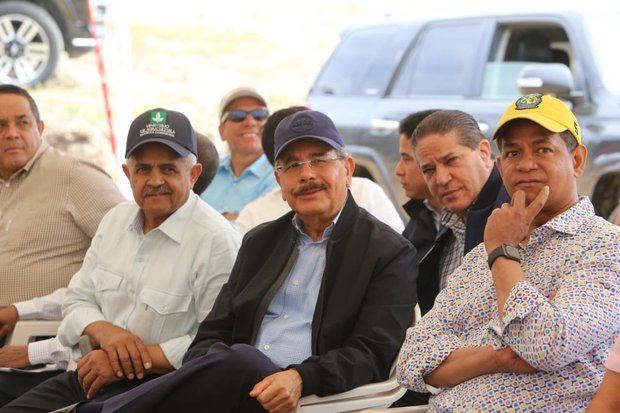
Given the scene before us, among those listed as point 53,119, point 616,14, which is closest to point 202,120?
point 53,119

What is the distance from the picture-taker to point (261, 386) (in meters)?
2.97

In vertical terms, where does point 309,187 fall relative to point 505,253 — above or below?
above

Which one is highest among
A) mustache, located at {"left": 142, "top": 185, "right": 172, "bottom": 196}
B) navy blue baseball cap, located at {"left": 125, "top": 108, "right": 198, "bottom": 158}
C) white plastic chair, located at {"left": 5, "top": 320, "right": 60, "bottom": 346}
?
navy blue baseball cap, located at {"left": 125, "top": 108, "right": 198, "bottom": 158}

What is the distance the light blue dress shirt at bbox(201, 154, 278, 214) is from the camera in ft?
17.5

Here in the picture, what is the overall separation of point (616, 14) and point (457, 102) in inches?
47.0

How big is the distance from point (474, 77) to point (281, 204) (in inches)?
123

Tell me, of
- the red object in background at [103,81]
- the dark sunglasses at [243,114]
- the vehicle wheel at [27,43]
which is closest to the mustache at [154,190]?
the dark sunglasses at [243,114]

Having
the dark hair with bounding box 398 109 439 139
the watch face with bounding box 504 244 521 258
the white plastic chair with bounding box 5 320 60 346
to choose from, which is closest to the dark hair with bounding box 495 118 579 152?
the watch face with bounding box 504 244 521 258

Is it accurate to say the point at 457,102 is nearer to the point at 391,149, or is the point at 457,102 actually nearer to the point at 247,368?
the point at 391,149

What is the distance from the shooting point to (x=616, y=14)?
260 inches

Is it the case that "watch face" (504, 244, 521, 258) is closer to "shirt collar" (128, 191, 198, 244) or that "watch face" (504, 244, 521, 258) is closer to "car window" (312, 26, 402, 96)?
"shirt collar" (128, 191, 198, 244)

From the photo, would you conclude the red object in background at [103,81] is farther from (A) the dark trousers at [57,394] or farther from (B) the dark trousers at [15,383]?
(A) the dark trousers at [57,394]

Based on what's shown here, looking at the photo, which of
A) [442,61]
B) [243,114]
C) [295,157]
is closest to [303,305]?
[295,157]

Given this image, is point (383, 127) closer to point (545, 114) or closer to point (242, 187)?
point (242, 187)
